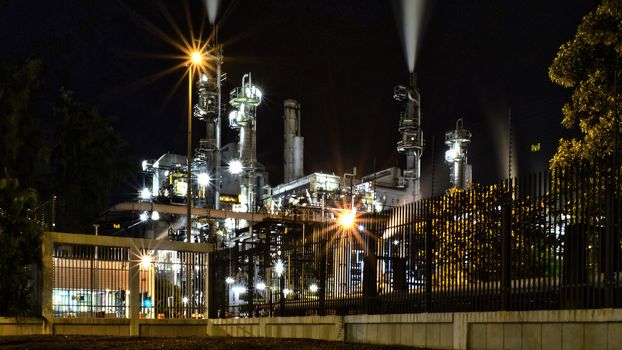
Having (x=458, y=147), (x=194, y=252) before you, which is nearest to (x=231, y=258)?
(x=194, y=252)

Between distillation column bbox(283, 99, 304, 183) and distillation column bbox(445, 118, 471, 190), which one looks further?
distillation column bbox(283, 99, 304, 183)

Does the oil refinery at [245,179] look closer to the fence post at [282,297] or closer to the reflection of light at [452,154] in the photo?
the reflection of light at [452,154]

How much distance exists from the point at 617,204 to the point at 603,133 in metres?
7.45

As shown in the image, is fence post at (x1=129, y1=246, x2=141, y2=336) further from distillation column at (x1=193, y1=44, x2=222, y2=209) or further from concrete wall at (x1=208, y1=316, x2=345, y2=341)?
distillation column at (x1=193, y1=44, x2=222, y2=209)

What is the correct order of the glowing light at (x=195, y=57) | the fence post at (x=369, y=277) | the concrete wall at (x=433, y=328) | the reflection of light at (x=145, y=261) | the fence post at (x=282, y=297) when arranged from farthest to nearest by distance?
the glowing light at (x=195, y=57), the reflection of light at (x=145, y=261), the fence post at (x=282, y=297), the fence post at (x=369, y=277), the concrete wall at (x=433, y=328)

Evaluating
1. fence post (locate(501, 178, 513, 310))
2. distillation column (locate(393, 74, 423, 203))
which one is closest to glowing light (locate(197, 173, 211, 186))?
distillation column (locate(393, 74, 423, 203))

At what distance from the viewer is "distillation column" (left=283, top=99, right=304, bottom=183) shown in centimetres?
7988

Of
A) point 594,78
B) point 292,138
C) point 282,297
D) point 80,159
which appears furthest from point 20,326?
point 292,138

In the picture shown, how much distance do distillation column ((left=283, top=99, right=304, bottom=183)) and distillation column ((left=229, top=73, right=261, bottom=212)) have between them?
324 inches

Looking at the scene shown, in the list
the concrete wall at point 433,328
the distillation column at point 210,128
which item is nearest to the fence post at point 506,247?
the concrete wall at point 433,328

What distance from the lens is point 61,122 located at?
133 ft

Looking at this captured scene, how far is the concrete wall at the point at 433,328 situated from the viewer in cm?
1043

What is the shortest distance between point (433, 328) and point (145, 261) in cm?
1256

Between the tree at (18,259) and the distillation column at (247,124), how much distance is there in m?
46.5
